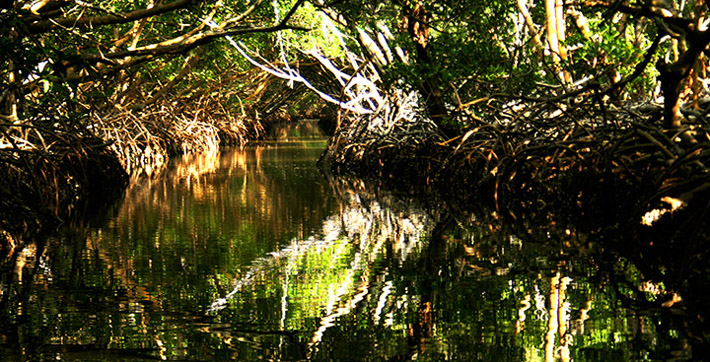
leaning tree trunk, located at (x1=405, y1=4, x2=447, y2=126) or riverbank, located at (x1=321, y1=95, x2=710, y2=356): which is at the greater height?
leaning tree trunk, located at (x1=405, y1=4, x2=447, y2=126)

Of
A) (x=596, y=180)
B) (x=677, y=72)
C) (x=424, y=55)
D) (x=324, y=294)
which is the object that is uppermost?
(x=424, y=55)

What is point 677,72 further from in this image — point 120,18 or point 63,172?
point 63,172

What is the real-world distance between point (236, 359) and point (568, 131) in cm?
620

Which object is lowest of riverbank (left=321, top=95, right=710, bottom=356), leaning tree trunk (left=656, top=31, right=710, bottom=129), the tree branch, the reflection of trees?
the reflection of trees

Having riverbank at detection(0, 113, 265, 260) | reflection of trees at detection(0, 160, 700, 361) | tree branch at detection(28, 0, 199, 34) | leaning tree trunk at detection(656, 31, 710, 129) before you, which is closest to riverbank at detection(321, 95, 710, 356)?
leaning tree trunk at detection(656, 31, 710, 129)

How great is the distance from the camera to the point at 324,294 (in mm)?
4945

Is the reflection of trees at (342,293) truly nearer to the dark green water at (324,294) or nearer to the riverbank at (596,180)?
the dark green water at (324,294)

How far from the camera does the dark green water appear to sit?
3674mm

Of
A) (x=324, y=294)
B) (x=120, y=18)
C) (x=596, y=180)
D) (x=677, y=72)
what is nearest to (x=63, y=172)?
(x=120, y=18)

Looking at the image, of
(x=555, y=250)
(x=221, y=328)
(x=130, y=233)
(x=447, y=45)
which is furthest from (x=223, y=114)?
(x=221, y=328)

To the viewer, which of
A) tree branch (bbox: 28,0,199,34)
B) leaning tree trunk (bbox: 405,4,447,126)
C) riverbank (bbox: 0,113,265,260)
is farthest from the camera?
leaning tree trunk (bbox: 405,4,447,126)

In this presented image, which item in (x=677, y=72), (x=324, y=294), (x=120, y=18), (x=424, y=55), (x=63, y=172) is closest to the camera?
(x=324, y=294)

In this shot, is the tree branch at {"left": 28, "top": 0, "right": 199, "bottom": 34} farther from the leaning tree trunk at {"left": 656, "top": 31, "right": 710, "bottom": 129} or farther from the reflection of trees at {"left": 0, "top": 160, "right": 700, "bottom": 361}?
the leaning tree trunk at {"left": 656, "top": 31, "right": 710, "bottom": 129}

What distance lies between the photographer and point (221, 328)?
4.05 m
